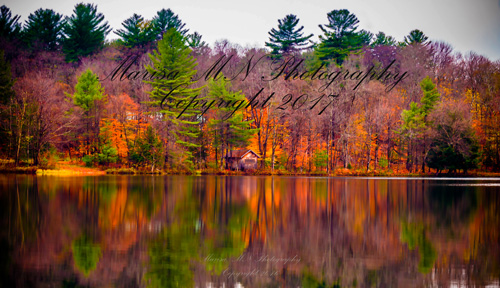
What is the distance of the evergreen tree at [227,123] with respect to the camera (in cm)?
6519

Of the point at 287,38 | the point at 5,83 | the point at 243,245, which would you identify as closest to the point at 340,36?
the point at 287,38

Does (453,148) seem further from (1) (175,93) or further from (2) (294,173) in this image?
(1) (175,93)

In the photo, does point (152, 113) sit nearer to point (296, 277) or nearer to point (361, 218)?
point (361, 218)

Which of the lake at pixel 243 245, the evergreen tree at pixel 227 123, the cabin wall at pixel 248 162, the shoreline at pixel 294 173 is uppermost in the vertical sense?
the evergreen tree at pixel 227 123

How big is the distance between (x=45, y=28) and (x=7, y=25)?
22.2ft

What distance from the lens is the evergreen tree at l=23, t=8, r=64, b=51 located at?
7806cm

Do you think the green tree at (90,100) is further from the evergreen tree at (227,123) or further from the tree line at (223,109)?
the evergreen tree at (227,123)

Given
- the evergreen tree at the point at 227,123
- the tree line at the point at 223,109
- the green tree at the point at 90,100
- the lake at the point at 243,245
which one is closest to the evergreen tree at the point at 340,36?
the tree line at the point at 223,109

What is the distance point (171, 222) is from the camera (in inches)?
693

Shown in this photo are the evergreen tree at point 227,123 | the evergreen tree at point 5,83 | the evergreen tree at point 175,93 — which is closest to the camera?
the evergreen tree at point 5,83

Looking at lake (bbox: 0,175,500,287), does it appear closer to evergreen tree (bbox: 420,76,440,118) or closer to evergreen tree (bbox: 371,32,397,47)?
evergreen tree (bbox: 420,76,440,118)

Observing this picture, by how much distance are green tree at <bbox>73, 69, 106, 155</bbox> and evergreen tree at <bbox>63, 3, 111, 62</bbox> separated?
594 inches

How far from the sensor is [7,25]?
7406 centimetres

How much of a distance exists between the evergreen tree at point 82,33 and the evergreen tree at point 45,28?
180cm
